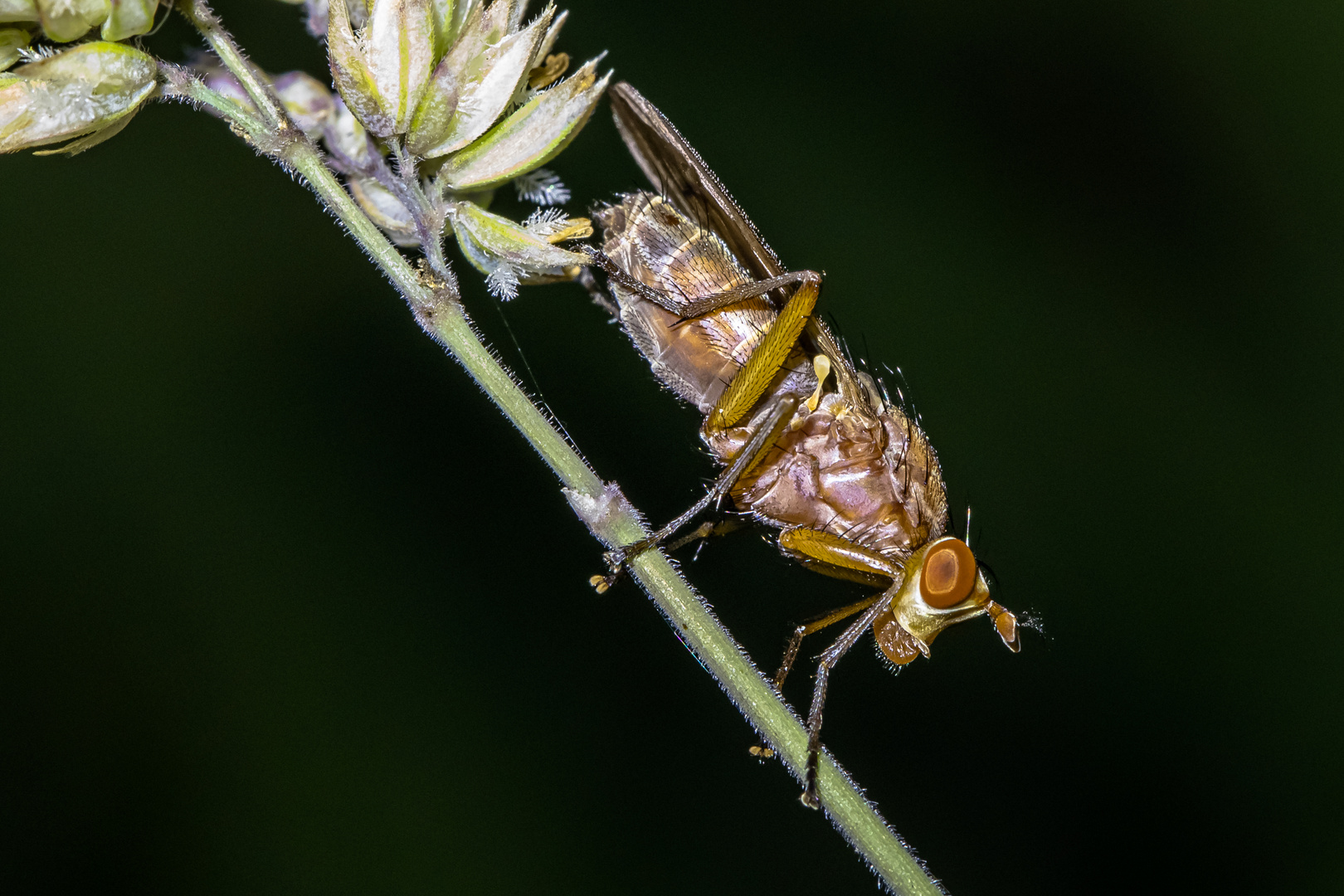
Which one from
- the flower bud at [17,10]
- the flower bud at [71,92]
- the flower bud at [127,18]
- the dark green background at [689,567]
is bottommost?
the dark green background at [689,567]

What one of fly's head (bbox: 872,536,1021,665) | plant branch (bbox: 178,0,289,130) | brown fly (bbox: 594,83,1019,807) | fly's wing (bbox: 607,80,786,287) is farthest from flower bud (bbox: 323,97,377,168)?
fly's head (bbox: 872,536,1021,665)

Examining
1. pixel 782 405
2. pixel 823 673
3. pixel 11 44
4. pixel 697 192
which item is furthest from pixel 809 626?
pixel 11 44

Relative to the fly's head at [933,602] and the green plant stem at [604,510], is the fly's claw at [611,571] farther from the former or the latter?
the fly's head at [933,602]

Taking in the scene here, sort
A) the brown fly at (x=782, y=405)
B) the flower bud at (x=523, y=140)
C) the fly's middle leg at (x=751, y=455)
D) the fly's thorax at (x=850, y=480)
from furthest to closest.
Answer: the fly's thorax at (x=850, y=480)
the brown fly at (x=782, y=405)
the fly's middle leg at (x=751, y=455)
the flower bud at (x=523, y=140)

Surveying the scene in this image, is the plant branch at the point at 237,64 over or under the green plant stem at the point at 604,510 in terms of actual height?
over

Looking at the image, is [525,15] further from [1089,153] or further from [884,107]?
[1089,153]

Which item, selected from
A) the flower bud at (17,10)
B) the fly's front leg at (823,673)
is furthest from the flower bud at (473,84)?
the fly's front leg at (823,673)

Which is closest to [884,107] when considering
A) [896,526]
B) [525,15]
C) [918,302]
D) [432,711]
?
[918,302]
